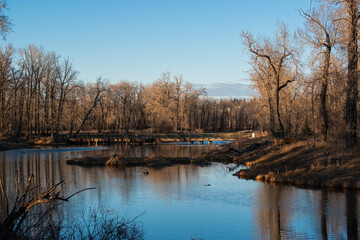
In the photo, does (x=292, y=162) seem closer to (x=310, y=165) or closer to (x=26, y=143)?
(x=310, y=165)

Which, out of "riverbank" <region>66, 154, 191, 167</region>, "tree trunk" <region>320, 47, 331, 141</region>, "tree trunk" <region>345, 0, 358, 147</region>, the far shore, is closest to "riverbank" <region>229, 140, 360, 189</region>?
the far shore

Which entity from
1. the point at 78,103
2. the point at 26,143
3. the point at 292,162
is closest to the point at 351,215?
the point at 292,162

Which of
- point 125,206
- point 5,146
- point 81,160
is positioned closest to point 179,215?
point 125,206

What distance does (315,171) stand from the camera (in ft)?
75.2

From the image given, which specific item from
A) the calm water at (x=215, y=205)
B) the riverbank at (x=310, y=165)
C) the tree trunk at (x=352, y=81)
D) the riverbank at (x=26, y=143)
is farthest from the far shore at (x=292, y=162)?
the riverbank at (x=26, y=143)

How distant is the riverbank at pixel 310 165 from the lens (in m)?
21.2

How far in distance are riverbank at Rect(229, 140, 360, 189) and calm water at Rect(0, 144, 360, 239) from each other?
128 centimetres

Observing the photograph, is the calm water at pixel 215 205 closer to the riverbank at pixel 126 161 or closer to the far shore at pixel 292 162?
the far shore at pixel 292 162

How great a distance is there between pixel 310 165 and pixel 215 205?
9.33m

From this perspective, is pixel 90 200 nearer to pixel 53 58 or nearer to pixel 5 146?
pixel 5 146

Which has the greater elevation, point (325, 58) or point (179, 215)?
point (325, 58)

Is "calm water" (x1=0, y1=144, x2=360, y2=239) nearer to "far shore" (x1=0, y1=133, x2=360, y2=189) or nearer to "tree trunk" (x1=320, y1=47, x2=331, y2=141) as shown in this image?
"far shore" (x1=0, y1=133, x2=360, y2=189)

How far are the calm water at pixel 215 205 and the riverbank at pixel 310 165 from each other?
1.28 meters

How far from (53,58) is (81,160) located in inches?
1592
